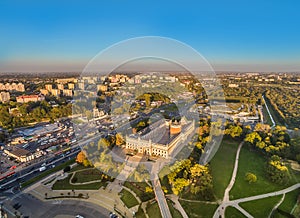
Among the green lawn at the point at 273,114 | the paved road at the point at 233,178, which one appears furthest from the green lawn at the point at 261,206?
the green lawn at the point at 273,114

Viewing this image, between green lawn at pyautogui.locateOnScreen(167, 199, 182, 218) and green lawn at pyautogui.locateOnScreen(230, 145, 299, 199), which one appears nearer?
green lawn at pyautogui.locateOnScreen(167, 199, 182, 218)

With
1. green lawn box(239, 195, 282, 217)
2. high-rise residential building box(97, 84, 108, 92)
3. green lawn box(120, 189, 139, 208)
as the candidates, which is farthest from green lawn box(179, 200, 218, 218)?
high-rise residential building box(97, 84, 108, 92)

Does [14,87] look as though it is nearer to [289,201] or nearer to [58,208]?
[58,208]

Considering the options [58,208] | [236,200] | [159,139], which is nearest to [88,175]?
[58,208]

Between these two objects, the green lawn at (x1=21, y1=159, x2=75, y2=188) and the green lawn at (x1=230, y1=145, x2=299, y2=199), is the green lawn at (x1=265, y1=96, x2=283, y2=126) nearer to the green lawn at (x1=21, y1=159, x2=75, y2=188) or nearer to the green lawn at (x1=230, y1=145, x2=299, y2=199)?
the green lawn at (x1=230, y1=145, x2=299, y2=199)

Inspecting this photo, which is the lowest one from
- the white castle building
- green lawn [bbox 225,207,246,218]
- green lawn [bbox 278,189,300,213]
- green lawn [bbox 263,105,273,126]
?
green lawn [bbox 225,207,246,218]

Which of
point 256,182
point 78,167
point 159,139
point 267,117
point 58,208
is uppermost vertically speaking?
point 159,139

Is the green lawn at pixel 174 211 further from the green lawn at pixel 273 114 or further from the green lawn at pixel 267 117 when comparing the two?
the green lawn at pixel 273 114
